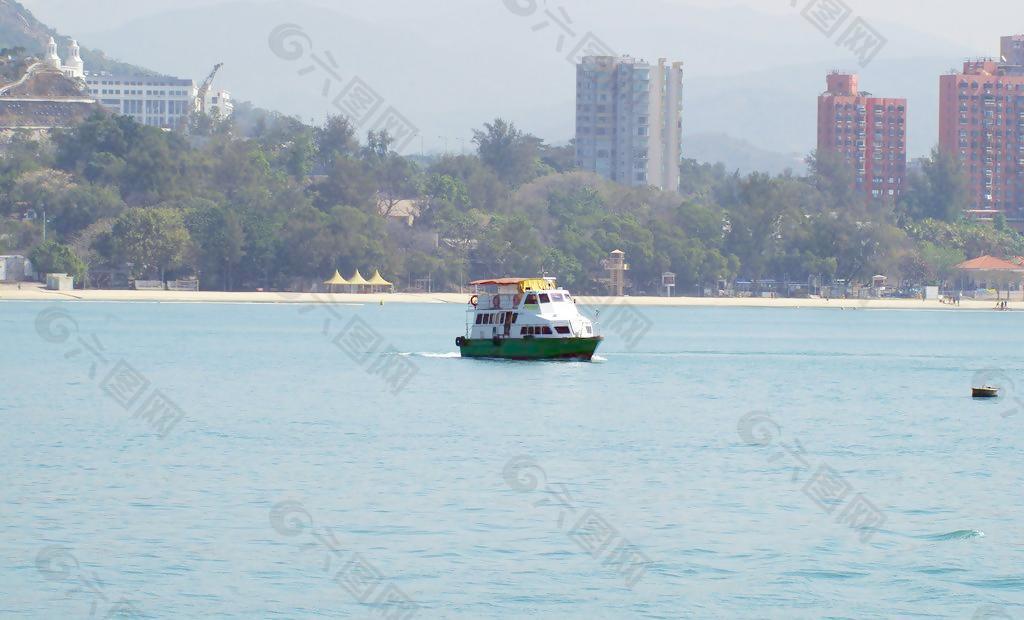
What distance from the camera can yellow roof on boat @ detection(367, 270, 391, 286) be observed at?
620 feet

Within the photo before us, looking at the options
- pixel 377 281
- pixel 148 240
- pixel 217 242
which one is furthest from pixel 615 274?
pixel 148 240

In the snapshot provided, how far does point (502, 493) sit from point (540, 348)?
45452 millimetres

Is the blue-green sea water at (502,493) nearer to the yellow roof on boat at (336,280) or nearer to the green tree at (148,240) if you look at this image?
the green tree at (148,240)

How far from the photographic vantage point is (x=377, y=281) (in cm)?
18975

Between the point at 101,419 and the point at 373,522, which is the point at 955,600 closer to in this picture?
the point at 373,522

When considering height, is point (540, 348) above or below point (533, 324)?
below

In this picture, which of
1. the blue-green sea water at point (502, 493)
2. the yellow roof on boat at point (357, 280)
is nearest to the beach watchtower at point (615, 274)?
the yellow roof on boat at point (357, 280)

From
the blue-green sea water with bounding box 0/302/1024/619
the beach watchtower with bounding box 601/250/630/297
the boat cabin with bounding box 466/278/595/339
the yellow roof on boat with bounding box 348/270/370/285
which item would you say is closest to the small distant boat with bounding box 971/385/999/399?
the blue-green sea water with bounding box 0/302/1024/619

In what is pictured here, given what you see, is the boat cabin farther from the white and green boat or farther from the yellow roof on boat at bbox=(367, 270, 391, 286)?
the yellow roof on boat at bbox=(367, 270, 391, 286)

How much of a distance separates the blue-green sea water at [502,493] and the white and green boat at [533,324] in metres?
1.09

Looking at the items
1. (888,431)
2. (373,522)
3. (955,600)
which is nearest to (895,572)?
(955,600)

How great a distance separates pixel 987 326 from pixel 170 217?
85879 mm

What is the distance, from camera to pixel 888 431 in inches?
2527

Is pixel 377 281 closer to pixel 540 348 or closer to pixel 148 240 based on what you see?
pixel 148 240
